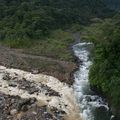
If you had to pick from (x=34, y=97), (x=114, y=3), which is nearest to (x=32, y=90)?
(x=34, y=97)

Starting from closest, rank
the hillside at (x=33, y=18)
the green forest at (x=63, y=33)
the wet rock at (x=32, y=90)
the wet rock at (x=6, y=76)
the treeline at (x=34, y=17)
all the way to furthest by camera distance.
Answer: the green forest at (x=63, y=33) < the wet rock at (x=32, y=90) < the wet rock at (x=6, y=76) < the hillside at (x=33, y=18) < the treeline at (x=34, y=17)

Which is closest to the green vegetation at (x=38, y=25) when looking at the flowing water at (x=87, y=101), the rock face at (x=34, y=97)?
the flowing water at (x=87, y=101)

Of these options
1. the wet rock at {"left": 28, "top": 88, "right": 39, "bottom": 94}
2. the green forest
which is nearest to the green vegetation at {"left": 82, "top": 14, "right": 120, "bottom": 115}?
the green forest

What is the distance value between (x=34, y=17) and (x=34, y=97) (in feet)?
108

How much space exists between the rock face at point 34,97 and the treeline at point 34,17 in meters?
19.0

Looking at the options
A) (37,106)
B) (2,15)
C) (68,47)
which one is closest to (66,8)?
(2,15)

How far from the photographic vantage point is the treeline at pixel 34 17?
6163cm

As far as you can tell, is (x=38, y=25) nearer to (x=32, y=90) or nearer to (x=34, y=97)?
(x=32, y=90)

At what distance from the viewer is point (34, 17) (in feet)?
216

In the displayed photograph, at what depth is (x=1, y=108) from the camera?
32125 millimetres

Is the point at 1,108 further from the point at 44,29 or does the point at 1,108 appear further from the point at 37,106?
the point at 44,29

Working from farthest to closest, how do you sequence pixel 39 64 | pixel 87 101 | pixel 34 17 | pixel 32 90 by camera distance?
pixel 34 17
pixel 39 64
pixel 32 90
pixel 87 101

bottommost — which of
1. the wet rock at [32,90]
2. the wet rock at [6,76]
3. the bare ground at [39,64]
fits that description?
the bare ground at [39,64]

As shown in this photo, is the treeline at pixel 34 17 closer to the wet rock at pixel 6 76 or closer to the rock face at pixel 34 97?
the wet rock at pixel 6 76
